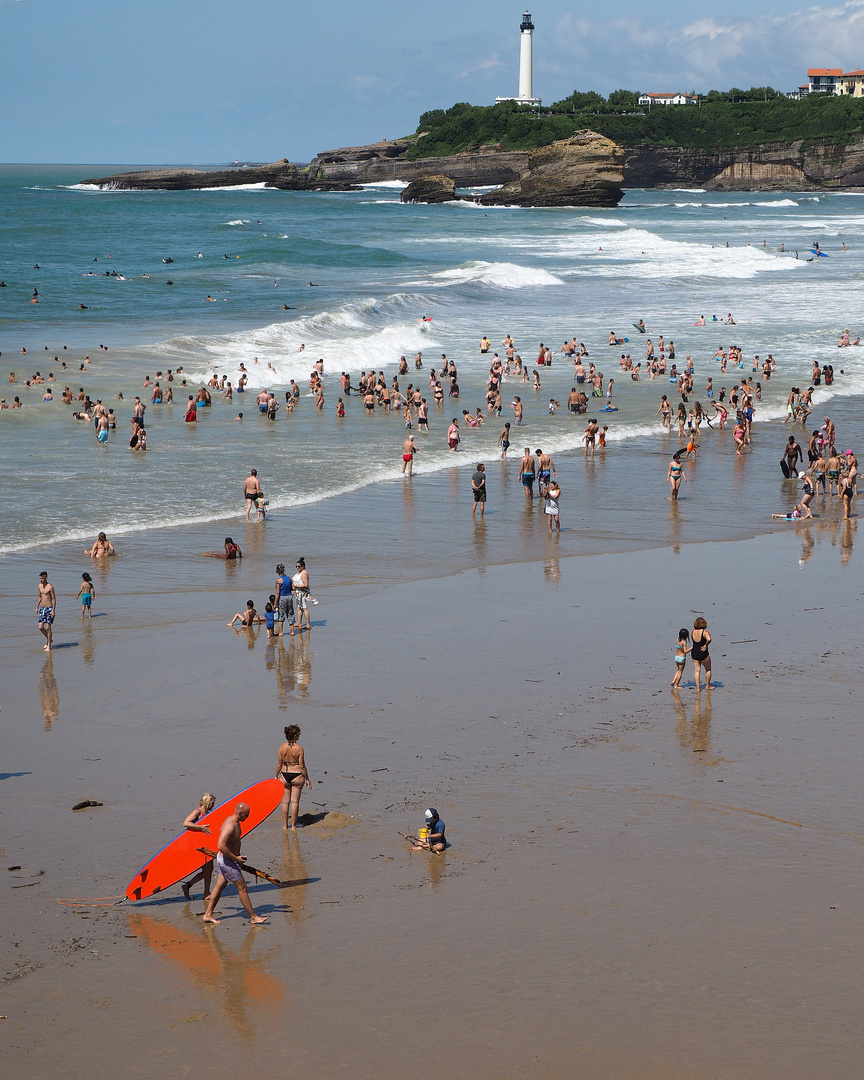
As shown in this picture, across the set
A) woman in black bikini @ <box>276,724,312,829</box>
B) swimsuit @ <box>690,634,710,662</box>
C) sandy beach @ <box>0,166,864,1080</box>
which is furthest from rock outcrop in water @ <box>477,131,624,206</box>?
woman in black bikini @ <box>276,724,312,829</box>

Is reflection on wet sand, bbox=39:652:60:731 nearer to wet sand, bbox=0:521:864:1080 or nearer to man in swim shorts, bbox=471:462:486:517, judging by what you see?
wet sand, bbox=0:521:864:1080

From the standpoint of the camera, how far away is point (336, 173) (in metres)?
163

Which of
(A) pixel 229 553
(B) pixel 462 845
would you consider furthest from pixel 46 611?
(B) pixel 462 845

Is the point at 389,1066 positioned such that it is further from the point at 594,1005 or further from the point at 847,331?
the point at 847,331

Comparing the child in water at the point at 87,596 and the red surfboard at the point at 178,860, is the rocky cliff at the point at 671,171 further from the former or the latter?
the red surfboard at the point at 178,860

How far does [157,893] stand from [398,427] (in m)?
22.5

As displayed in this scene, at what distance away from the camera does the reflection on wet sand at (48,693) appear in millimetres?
12160

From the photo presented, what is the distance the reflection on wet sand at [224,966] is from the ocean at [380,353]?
10.2 metres

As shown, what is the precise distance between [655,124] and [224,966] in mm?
166807

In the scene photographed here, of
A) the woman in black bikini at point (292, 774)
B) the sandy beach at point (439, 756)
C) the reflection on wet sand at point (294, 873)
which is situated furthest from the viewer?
the woman in black bikini at point (292, 774)

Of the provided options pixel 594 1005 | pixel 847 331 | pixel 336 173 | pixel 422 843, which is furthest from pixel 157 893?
pixel 336 173

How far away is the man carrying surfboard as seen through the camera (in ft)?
26.5

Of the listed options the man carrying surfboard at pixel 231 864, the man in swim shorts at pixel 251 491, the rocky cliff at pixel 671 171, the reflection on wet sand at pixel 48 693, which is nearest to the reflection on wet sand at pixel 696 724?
the man carrying surfboard at pixel 231 864

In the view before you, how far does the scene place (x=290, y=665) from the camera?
13703mm
